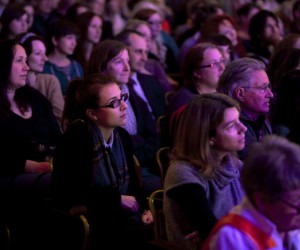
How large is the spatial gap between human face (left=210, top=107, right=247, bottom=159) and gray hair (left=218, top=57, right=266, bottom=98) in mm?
943

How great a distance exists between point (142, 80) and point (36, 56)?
0.88 m

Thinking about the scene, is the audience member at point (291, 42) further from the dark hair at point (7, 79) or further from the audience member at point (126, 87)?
→ the dark hair at point (7, 79)

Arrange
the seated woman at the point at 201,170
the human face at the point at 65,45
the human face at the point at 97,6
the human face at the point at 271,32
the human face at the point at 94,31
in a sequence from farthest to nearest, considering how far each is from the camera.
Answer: the human face at the point at 97,6 < the human face at the point at 271,32 < the human face at the point at 94,31 < the human face at the point at 65,45 < the seated woman at the point at 201,170

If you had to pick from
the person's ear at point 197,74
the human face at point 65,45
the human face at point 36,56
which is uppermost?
the human face at point 36,56

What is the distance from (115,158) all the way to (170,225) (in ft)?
2.60

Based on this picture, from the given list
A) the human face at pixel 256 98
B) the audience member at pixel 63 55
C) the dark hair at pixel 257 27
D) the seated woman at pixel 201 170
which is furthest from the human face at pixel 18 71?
the dark hair at pixel 257 27

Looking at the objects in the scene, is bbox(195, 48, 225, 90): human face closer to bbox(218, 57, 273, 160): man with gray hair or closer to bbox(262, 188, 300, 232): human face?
bbox(218, 57, 273, 160): man with gray hair

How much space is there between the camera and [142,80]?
534 centimetres

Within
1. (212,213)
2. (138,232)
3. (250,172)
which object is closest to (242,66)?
(138,232)

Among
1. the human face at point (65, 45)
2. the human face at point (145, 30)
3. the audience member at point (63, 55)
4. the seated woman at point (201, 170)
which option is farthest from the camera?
the human face at point (145, 30)

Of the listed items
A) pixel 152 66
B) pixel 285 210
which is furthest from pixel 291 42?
pixel 285 210

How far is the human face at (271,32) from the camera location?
655 cm

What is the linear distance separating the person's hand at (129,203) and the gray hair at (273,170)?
1.34 m

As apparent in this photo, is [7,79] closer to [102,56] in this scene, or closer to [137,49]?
[102,56]
